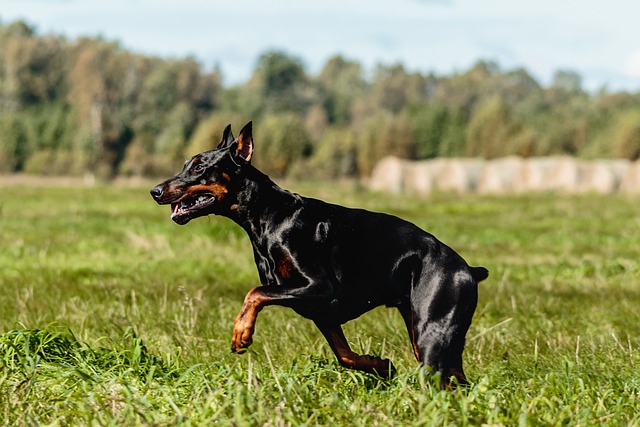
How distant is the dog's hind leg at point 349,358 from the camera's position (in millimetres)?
5855

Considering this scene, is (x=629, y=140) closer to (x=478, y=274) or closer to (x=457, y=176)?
(x=457, y=176)

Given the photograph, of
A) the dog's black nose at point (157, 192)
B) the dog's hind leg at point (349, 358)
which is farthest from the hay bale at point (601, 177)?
the dog's black nose at point (157, 192)

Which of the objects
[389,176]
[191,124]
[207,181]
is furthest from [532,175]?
[191,124]

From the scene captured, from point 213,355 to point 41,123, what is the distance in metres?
→ 122

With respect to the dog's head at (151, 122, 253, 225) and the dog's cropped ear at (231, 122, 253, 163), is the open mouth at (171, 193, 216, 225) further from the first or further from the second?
the dog's cropped ear at (231, 122, 253, 163)

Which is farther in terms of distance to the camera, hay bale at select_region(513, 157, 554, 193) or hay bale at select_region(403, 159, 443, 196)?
hay bale at select_region(403, 159, 443, 196)

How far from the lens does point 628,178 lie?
52406 millimetres

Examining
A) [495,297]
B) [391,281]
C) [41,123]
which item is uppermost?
[41,123]

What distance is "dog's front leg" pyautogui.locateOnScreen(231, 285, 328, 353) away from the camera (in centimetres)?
539

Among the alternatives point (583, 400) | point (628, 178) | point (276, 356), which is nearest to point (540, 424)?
point (583, 400)

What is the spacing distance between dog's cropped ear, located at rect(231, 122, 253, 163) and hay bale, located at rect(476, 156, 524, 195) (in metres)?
48.2

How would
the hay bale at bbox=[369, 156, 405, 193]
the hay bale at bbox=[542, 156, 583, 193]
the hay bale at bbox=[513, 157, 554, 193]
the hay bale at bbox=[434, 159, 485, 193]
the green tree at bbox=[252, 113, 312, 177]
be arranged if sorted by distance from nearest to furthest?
the hay bale at bbox=[542, 156, 583, 193]
the hay bale at bbox=[513, 157, 554, 193]
the hay bale at bbox=[434, 159, 485, 193]
the hay bale at bbox=[369, 156, 405, 193]
the green tree at bbox=[252, 113, 312, 177]

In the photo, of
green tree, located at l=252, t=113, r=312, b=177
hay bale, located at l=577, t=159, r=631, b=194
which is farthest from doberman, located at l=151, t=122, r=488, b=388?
green tree, located at l=252, t=113, r=312, b=177

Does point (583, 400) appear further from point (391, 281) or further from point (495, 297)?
point (495, 297)
